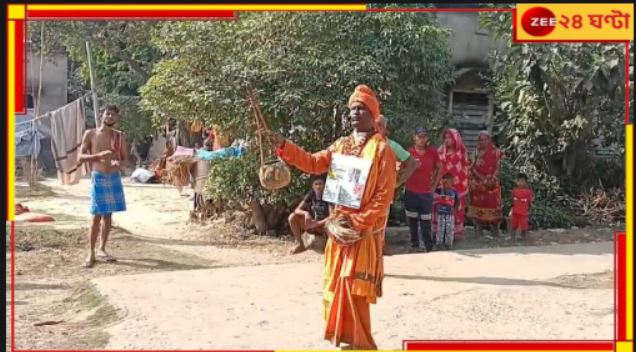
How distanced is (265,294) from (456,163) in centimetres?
Result: 328

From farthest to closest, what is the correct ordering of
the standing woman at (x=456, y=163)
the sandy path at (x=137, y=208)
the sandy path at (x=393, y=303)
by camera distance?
the sandy path at (x=137, y=208) < the standing woman at (x=456, y=163) < the sandy path at (x=393, y=303)

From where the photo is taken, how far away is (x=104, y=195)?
630 centimetres

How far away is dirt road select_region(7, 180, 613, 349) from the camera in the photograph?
4371 mm

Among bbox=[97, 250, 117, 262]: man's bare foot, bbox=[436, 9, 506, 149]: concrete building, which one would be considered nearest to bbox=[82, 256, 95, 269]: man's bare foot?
bbox=[97, 250, 117, 262]: man's bare foot

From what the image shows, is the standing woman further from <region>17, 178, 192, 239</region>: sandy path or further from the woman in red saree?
<region>17, 178, 192, 239</region>: sandy path

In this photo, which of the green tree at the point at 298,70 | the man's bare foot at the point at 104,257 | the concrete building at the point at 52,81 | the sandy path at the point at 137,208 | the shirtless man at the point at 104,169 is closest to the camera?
the shirtless man at the point at 104,169

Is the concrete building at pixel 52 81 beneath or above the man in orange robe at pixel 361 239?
above

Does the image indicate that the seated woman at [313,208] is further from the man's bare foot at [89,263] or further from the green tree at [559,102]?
the green tree at [559,102]

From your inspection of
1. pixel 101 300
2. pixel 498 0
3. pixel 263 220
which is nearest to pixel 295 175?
pixel 263 220

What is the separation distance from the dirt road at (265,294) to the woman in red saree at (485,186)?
16.4 inches

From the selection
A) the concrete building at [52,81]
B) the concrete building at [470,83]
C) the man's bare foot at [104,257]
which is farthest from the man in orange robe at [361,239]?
the concrete building at [52,81]

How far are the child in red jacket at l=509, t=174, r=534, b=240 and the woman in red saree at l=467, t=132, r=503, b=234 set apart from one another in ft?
0.65

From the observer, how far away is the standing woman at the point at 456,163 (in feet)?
25.1

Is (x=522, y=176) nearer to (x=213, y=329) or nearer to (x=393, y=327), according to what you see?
(x=393, y=327)
